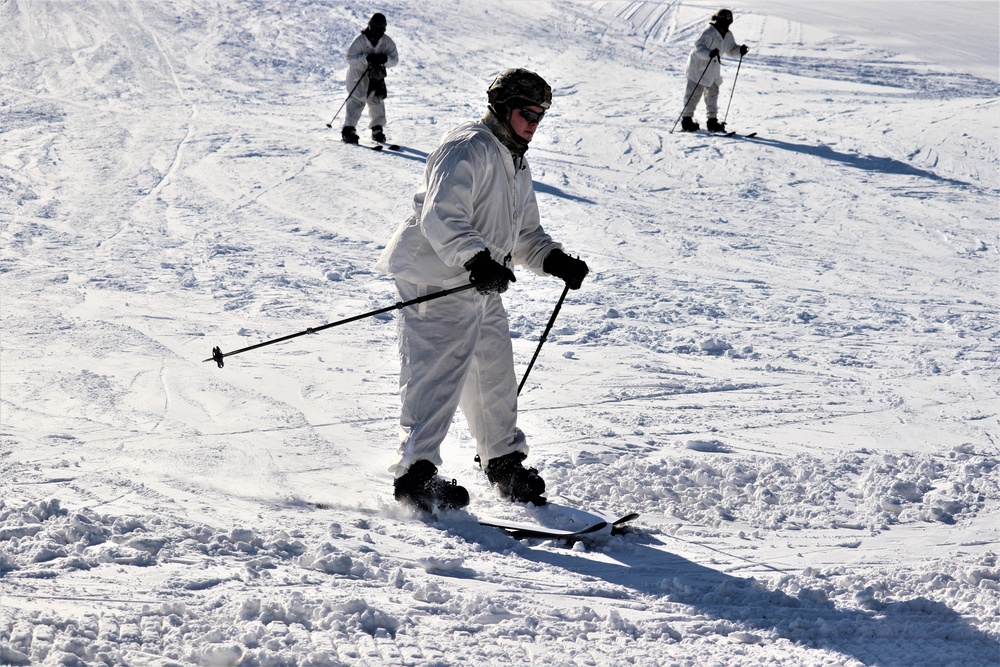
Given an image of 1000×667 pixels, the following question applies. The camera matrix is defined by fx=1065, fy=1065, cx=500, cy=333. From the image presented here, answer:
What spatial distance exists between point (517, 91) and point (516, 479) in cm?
157

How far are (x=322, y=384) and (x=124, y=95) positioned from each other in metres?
10.0

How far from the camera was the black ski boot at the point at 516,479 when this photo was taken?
14.4 ft

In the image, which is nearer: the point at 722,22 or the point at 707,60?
the point at 707,60

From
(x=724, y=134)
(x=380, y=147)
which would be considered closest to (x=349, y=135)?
(x=380, y=147)

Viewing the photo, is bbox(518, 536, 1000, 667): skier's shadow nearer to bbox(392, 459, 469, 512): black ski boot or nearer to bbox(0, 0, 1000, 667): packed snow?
bbox(0, 0, 1000, 667): packed snow

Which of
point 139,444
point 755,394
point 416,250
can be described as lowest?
point 139,444

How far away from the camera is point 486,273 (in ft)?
12.7

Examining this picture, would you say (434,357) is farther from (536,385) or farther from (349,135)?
(349,135)

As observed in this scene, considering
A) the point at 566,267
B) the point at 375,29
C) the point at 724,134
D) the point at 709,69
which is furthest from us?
the point at 724,134

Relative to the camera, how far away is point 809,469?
15.9 ft

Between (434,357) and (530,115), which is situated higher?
(530,115)

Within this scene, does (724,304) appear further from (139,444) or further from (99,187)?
(99,187)

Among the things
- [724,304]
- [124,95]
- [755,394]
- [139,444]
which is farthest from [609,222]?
[124,95]

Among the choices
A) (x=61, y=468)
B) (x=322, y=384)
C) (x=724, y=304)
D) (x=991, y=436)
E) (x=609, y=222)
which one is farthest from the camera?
(x=609, y=222)
